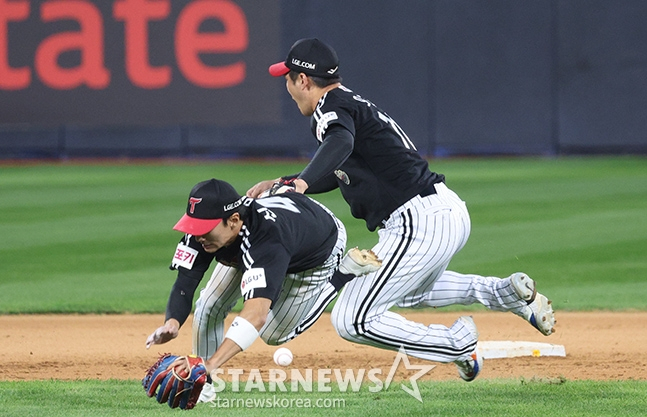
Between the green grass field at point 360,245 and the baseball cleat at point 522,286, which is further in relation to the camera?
the baseball cleat at point 522,286

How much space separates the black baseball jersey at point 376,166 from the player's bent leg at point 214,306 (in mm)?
729

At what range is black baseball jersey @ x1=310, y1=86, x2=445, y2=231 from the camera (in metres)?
5.33

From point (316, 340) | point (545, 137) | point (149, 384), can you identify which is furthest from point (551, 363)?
point (545, 137)

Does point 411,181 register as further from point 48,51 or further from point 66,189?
point 48,51

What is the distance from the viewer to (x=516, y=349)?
263 inches

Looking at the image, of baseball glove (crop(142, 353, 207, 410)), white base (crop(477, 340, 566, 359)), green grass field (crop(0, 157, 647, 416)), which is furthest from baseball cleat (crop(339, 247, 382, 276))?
white base (crop(477, 340, 566, 359))

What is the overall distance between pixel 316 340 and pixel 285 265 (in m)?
2.79

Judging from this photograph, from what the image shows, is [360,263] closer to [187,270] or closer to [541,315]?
[187,270]

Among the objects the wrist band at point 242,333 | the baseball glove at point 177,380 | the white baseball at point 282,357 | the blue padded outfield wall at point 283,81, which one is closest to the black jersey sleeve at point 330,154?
the wrist band at point 242,333

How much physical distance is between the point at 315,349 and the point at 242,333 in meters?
2.70

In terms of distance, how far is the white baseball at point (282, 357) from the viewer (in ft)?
21.3

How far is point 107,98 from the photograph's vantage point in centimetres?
2141

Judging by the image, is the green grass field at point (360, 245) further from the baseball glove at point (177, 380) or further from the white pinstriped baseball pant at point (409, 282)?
the baseball glove at point (177, 380)

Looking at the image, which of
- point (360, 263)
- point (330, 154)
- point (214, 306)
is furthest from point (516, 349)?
point (330, 154)
